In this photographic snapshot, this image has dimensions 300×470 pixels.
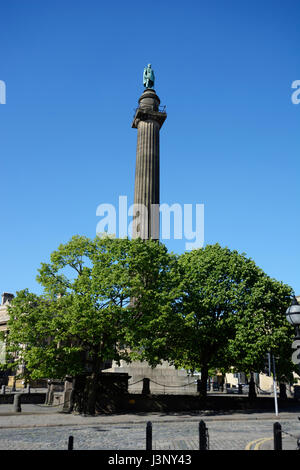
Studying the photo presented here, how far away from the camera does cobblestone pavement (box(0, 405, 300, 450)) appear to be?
1311 centimetres

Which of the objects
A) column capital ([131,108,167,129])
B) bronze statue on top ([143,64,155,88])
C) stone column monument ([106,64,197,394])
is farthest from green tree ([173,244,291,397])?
bronze statue on top ([143,64,155,88])

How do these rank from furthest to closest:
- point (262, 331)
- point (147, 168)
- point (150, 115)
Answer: point (150, 115)
point (147, 168)
point (262, 331)

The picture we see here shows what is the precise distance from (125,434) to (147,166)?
1310 inches

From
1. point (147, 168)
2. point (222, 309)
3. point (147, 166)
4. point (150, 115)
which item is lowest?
point (222, 309)

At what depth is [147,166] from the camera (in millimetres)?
44875

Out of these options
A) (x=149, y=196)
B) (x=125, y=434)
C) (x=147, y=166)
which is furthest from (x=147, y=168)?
(x=125, y=434)

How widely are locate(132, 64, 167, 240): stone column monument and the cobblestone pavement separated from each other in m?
22.7

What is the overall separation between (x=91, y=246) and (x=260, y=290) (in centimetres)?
1444

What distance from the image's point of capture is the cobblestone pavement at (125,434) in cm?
1311

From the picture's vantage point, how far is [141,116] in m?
48.1

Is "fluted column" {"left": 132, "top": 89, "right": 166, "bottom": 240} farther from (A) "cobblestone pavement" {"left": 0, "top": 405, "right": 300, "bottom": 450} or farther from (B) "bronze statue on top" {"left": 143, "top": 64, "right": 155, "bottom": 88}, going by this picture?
(A) "cobblestone pavement" {"left": 0, "top": 405, "right": 300, "bottom": 450}

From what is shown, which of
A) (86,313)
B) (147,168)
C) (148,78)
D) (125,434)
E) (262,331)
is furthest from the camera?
(148,78)

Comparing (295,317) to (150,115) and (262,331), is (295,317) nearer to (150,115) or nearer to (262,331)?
(262,331)
